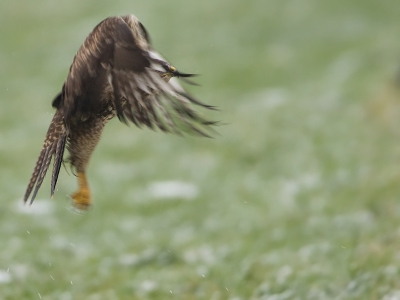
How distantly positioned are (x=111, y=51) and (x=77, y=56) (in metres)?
0.56

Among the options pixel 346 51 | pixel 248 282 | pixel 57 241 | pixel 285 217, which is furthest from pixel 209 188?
pixel 346 51

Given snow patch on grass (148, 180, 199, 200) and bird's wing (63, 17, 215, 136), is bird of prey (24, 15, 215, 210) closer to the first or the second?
bird's wing (63, 17, 215, 136)

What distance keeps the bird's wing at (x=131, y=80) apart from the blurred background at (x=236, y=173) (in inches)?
150

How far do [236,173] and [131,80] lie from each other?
10.1 meters

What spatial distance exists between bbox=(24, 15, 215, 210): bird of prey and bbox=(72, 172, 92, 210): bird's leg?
→ 2.04 ft

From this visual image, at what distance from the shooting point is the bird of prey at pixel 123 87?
602 centimetres

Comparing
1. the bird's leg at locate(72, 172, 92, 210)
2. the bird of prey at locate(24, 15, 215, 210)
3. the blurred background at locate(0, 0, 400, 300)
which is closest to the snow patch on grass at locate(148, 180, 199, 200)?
the blurred background at locate(0, 0, 400, 300)

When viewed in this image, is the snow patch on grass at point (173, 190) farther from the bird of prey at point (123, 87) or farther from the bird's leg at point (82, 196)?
the bird of prey at point (123, 87)

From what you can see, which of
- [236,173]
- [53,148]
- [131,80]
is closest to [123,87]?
[131,80]

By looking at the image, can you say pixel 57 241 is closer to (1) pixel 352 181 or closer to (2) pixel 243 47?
(1) pixel 352 181

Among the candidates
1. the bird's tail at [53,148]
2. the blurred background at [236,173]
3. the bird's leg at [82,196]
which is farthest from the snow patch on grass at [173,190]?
the bird's tail at [53,148]

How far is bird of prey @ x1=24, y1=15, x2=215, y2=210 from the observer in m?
6.02

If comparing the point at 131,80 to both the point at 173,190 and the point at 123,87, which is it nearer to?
the point at 123,87

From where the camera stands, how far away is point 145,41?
6297 mm
